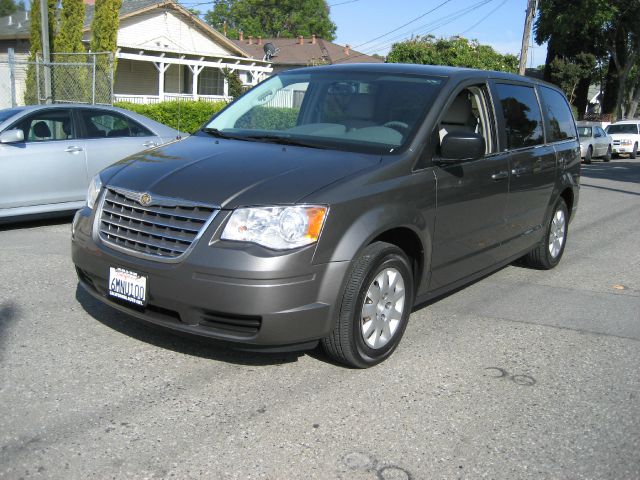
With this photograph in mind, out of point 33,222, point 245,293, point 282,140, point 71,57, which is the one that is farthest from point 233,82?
point 245,293

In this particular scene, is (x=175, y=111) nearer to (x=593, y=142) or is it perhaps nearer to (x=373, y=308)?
(x=593, y=142)

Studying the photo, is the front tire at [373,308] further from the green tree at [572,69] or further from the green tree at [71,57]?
the green tree at [572,69]

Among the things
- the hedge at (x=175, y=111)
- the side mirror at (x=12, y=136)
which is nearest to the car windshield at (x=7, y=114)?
the side mirror at (x=12, y=136)

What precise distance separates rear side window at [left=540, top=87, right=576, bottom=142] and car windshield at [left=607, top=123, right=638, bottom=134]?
2572 cm

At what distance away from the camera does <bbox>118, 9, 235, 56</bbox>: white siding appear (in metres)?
29.9

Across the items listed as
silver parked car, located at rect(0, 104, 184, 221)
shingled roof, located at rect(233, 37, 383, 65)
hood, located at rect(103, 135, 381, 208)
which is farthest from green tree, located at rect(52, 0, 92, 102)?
shingled roof, located at rect(233, 37, 383, 65)

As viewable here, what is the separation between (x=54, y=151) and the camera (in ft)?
27.4

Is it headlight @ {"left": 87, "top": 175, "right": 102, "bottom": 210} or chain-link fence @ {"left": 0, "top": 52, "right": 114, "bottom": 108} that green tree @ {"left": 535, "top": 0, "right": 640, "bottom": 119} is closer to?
chain-link fence @ {"left": 0, "top": 52, "right": 114, "bottom": 108}

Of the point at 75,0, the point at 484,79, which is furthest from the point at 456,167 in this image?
the point at 75,0

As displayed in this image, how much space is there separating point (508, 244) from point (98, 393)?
141 inches

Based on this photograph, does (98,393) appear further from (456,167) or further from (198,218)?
(456,167)

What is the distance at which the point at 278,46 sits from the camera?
2180 inches

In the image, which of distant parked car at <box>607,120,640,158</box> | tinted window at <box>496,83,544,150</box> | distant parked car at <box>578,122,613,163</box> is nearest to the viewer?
tinted window at <box>496,83,544,150</box>

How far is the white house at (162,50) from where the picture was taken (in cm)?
2864
